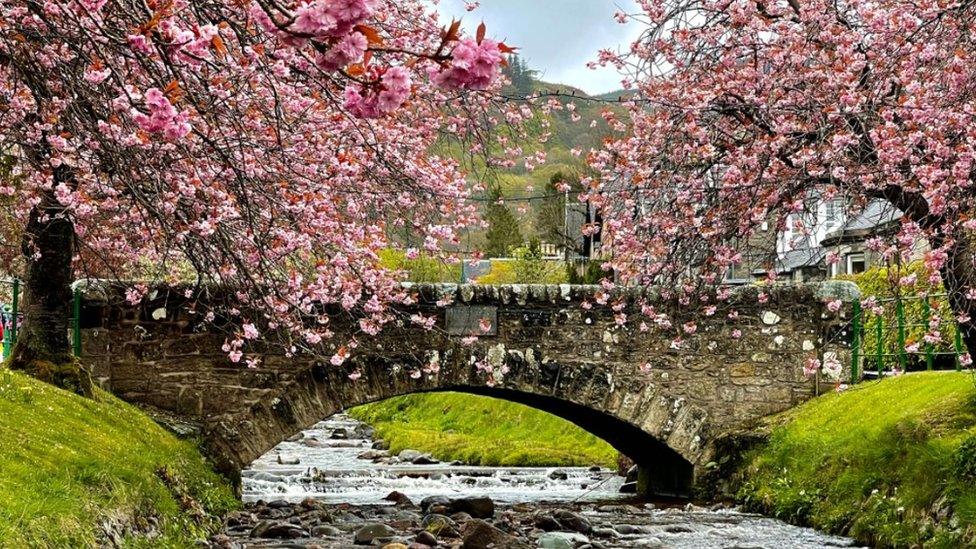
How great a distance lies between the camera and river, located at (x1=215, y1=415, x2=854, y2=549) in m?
11.1

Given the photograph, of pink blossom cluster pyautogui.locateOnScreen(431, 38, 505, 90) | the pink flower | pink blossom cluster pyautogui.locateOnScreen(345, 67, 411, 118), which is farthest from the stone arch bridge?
pink blossom cluster pyautogui.locateOnScreen(431, 38, 505, 90)

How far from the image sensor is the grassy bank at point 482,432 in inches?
905

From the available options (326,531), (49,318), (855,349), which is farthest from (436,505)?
(855,349)

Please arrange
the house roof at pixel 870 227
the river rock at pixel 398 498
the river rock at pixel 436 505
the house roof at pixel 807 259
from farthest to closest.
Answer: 1. the river rock at pixel 398 498
2. the river rock at pixel 436 505
3. the house roof at pixel 807 259
4. the house roof at pixel 870 227

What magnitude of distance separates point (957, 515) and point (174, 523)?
6106mm

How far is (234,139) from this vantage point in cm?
686

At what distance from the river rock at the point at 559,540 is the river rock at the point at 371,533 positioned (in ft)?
4.95

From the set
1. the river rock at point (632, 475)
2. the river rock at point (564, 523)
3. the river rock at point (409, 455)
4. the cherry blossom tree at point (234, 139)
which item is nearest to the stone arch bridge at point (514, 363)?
the cherry blossom tree at point (234, 139)

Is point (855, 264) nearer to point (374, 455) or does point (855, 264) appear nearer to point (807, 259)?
point (374, 455)

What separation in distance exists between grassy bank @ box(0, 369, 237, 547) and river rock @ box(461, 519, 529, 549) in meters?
2.39

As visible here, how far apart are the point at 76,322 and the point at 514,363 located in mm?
5016

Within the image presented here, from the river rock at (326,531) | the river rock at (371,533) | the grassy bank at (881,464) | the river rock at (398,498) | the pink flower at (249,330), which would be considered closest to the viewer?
the grassy bank at (881,464)

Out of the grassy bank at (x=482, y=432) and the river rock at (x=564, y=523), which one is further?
the grassy bank at (x=482, y=432)

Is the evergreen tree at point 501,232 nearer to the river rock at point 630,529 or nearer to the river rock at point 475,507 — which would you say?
the river rock at point 475,507
